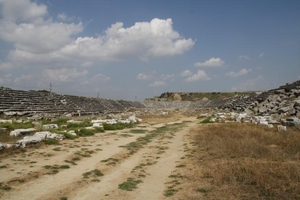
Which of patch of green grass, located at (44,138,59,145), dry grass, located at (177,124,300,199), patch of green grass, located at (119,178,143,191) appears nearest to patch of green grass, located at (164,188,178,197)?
dry grass, located at (177,124,300,199)

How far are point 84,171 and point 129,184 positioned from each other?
217cm

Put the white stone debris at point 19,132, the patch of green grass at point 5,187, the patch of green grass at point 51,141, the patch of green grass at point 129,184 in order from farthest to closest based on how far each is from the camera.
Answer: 1. the white stone debris at point 19,132
2. the patch of green grass at point 51,141
3. the patch of green grass at point 129,184
4. the patch of green grass at point 5,187

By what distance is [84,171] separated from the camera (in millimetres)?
8883

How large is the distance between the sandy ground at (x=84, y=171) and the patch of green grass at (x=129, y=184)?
13 centimetres

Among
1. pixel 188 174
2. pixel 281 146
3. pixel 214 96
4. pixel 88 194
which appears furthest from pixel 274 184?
pixel 214 96

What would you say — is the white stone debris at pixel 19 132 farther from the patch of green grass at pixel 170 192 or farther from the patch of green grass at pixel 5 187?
the patch of green grass at pixel 170 192

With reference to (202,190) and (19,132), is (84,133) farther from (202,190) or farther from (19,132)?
(202,190)

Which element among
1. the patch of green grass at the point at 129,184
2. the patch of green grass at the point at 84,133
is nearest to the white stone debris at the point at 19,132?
the patch of green grass at the point at 84,133

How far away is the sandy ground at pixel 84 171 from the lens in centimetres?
671

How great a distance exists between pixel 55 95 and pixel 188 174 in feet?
106

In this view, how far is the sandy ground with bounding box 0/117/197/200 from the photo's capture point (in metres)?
6.71

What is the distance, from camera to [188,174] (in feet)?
28.0

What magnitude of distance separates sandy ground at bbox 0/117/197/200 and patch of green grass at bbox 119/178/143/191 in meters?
0.13

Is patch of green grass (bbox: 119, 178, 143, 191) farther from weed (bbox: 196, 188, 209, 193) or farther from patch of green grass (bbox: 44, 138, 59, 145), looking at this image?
patch of green grass (bbox: 44, 138, 59, 145)
